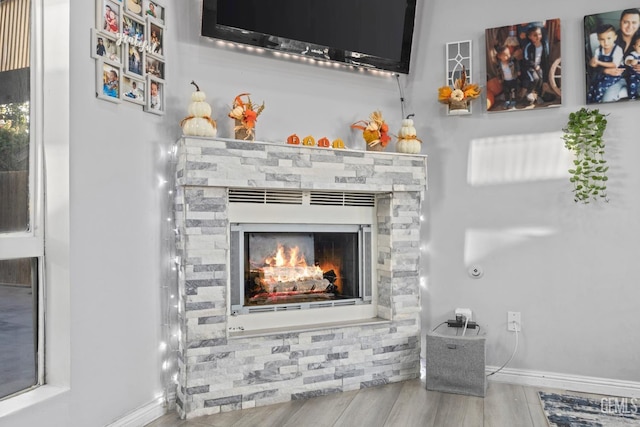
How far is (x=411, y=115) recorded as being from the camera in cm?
323

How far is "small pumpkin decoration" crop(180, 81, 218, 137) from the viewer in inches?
100

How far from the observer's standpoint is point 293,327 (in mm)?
2926

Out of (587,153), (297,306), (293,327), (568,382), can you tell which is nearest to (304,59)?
(297,306)

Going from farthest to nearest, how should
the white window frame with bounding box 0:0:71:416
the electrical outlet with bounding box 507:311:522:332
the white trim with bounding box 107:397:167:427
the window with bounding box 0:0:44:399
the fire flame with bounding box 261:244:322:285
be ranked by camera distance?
the electrical outlet with bounding box 507:311:522:332, the fire flame with bounding box 261:244:322:285, the white trim with bounding box 107:397:167:427, the white window frame with bounding box 0:0:71:416, the window with bounding box 0:0:44:399

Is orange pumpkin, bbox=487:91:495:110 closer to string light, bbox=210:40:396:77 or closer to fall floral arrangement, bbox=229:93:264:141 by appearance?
string light, bbox=210:40:396:77

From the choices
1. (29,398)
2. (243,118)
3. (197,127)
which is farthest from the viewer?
(243,118)

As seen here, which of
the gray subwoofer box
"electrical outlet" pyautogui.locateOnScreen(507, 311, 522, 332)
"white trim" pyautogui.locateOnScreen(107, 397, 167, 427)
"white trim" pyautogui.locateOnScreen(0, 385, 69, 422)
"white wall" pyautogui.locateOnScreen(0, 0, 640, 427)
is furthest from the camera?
"electrical outlet" pyautogui.locateOnScreen(507, 311, 522, 332)

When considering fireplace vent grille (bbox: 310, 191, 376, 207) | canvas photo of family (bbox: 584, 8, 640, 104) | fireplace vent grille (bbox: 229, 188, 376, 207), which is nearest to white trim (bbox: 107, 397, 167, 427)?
fireplace vent grille (bbox: 229, 188, 376, 207)

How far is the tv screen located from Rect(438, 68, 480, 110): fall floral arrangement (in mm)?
334

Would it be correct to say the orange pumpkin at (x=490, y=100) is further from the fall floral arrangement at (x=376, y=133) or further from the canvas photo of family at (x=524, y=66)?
the fall floral arrangement at (x=376, y=133)

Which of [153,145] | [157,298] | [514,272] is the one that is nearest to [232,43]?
[153,145]

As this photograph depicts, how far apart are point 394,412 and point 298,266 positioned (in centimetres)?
103

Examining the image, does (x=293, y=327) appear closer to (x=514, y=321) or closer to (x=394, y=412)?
(x=394, y=412)

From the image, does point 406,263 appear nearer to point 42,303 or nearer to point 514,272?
point 514,272
